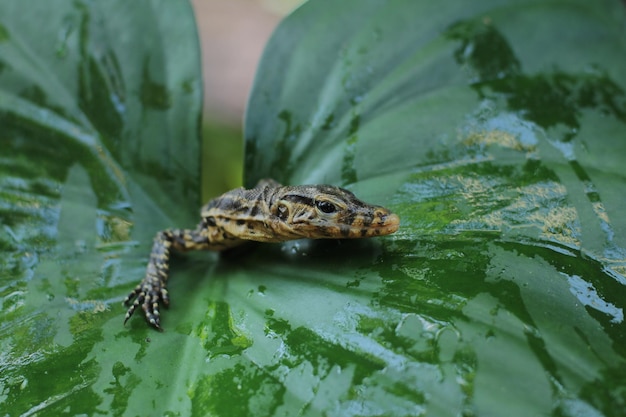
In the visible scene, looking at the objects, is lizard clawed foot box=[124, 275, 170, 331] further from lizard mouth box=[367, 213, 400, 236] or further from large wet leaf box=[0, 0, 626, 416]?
lizard mouth box=[367, 213, 400, 236]

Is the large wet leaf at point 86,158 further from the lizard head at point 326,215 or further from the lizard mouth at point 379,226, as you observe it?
the lizard mouth at point 379,226

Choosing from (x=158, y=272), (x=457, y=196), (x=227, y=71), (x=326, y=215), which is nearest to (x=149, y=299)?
(x=158, y=272)

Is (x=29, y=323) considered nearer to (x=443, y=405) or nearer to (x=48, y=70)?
(x=48, y=70)

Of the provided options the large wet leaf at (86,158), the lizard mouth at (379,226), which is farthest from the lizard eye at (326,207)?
the large wet leaf at (86,158)

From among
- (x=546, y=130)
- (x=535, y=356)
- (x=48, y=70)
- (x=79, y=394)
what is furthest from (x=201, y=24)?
(x=535, y=356)

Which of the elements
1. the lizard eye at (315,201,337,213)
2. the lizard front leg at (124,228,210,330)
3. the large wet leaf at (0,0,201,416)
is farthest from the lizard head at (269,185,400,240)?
the large wet leaf at (0,0,201,416)

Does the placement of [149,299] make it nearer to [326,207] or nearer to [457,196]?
[326,207]
